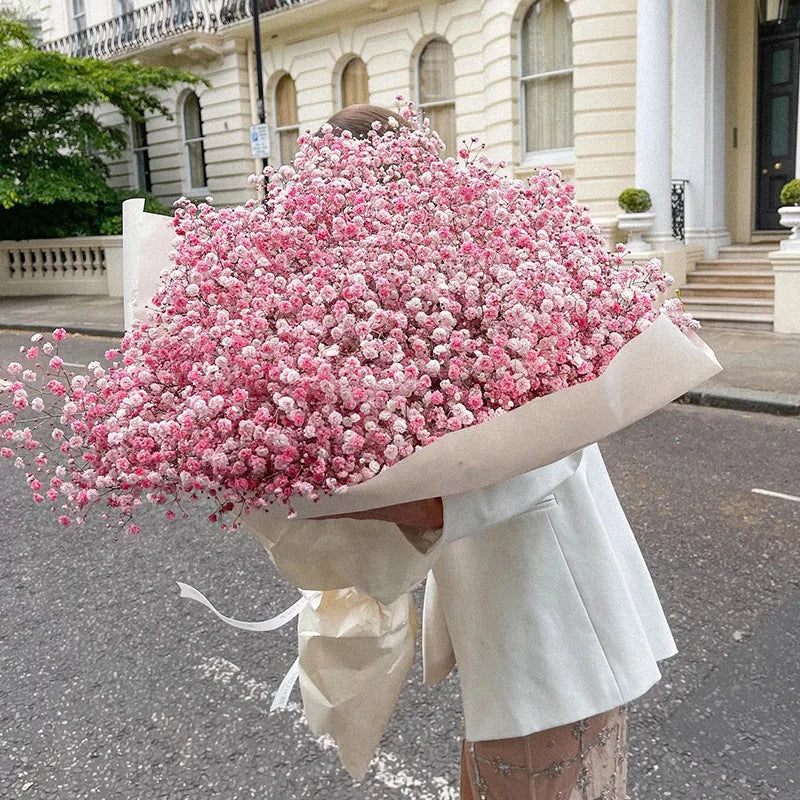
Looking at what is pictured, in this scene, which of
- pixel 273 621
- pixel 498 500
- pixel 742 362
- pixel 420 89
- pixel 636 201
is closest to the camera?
pixel 498 500

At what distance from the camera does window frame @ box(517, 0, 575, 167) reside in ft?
50.2

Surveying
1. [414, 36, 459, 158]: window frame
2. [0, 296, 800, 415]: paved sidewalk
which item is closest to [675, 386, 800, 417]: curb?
[0, 296, 800, 415]: paved sidewalk

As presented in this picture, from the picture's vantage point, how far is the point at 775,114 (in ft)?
46.5

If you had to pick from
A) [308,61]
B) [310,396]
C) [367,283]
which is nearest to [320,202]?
[367,283]

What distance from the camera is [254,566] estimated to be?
4.44 m

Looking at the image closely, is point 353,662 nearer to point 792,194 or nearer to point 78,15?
point 792,194

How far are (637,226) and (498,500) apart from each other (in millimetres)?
12690

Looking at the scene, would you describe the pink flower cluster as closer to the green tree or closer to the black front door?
the black front door

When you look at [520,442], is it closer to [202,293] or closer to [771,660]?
[202,293]

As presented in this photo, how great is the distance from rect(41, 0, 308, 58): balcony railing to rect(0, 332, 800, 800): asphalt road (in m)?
17.8

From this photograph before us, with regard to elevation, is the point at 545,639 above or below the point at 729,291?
above

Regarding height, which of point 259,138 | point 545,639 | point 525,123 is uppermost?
point 525,123

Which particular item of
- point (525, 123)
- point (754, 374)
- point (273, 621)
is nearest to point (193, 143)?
point (525, 123)

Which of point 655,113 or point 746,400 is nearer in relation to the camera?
point 746,400
